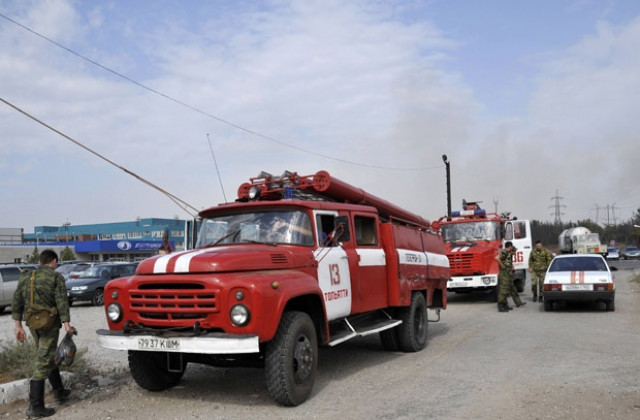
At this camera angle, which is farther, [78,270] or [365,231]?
[78,270]

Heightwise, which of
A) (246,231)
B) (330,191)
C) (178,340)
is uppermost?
(330,191)

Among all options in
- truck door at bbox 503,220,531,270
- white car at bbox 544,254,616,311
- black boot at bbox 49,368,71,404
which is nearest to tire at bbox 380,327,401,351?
black boot at bbox 49,368,71,404

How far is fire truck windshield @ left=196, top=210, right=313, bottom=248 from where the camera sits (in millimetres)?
7141

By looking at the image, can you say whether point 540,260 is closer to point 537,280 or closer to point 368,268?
point 537,280

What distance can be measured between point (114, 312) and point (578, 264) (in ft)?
40.7

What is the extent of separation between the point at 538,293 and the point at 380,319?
11096mm

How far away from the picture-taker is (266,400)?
6.51 m

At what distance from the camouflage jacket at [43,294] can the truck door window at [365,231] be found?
3806 millimetres

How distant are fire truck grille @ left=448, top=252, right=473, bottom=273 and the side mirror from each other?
32.8 ft

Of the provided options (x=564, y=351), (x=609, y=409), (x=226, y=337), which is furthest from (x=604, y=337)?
(x=226, y=337)

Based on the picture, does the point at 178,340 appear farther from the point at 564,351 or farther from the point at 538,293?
the point at 538,293

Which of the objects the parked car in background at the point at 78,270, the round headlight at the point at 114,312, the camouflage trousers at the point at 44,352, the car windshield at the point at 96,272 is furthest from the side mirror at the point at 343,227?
the parked car in background at the point at 78,270

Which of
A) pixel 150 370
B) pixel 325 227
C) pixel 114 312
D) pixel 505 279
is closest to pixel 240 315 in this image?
pixel 114 312

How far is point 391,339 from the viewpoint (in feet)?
31.3
